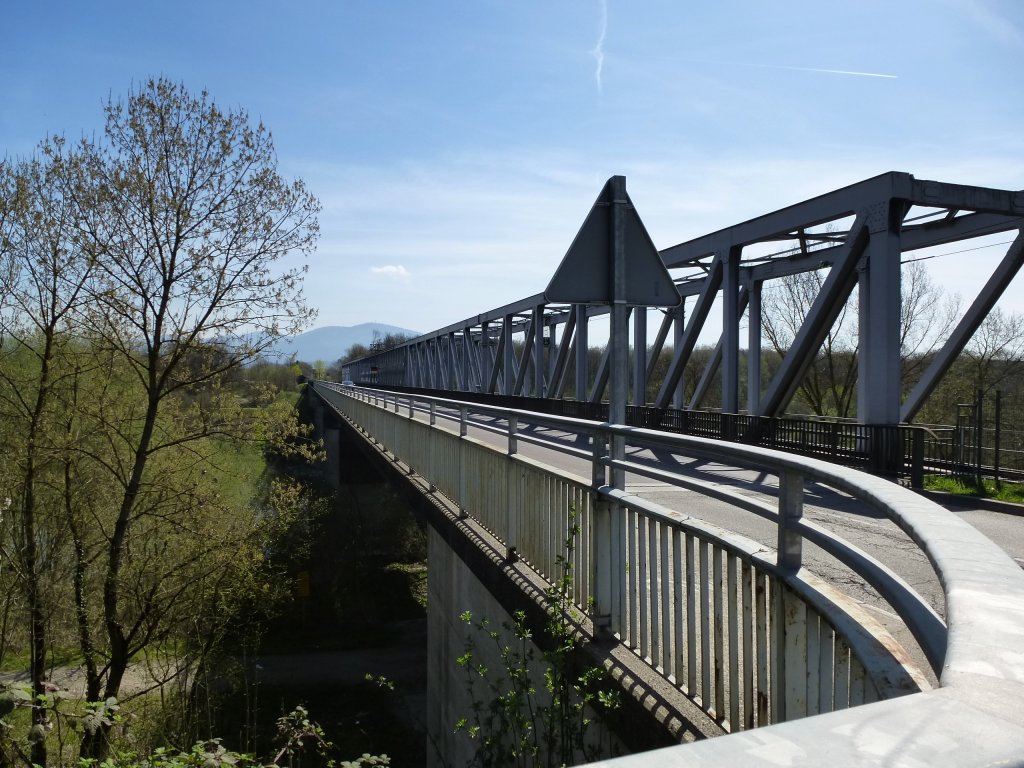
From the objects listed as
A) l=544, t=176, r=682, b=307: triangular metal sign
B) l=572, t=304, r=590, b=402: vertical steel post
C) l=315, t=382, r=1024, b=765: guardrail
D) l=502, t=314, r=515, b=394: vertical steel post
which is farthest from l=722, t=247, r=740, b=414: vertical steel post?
l=502, t=314, r=515, b=394: vertical steel post

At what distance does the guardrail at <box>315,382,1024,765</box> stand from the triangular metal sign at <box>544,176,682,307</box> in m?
0.81

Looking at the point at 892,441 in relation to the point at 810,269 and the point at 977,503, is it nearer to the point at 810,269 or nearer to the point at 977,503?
the point at 977,503

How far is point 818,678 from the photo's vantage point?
2.32 metres

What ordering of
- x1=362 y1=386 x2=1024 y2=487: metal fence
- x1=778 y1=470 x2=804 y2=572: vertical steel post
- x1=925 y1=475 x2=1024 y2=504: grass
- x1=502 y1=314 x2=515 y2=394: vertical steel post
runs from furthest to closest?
x1=502 y1=314 x2=515 y2=394: vertical steel post → x1=362 y1=386 x2=1024 y2=487: metal fence → x1=925 y1=475 x2=1024 y2=504: grass → x1=778 y1=470 x2=804 y2=572: vertical steel post

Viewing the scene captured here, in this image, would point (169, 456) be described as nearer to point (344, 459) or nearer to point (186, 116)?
point (186, 116)

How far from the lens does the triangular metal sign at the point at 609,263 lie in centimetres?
450

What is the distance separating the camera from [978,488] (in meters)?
11.4

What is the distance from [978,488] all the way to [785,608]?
1078cm

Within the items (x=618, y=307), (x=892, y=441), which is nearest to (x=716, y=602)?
(x=618, y=307)

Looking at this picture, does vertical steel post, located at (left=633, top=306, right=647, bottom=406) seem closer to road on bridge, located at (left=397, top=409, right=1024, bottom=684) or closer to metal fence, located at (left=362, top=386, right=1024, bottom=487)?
metal fence, located at (left=362, top=386, right=1024, bottom=487)

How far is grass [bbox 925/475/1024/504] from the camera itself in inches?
434

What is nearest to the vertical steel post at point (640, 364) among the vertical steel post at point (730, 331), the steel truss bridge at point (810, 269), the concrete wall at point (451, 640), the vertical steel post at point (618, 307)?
the steel truss bridge at point (810, 269)

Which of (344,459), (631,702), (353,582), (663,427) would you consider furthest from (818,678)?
(344,459)

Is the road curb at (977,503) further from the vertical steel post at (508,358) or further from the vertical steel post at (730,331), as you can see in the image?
the vertical steel post at (508,358)
